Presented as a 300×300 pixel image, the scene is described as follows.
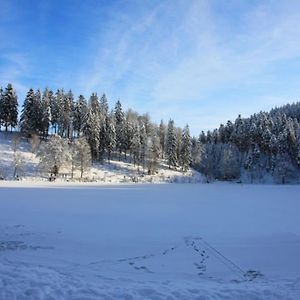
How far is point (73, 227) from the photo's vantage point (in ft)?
58.5

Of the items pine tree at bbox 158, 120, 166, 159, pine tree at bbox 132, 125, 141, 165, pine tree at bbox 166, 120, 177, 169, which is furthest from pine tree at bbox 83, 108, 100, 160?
pine tree at bbox 158, 120, 166, 159

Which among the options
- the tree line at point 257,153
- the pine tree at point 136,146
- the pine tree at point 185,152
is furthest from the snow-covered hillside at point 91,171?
the tree line at point 257,153

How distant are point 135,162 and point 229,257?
83.6 m

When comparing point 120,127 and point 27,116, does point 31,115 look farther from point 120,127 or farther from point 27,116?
point 120,127

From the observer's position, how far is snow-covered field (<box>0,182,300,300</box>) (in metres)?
8.28

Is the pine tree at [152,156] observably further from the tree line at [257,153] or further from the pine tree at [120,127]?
the tree line at [257,153]

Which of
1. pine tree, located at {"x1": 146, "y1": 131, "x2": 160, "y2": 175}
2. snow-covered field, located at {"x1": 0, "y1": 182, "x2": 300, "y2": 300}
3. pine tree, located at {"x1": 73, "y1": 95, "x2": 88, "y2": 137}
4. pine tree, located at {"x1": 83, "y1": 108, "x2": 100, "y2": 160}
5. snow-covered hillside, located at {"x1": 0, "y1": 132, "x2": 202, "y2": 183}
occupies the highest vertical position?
pine tree, located at {"x1": 73, "y1": 95, "x2": 88, "y2": 137}

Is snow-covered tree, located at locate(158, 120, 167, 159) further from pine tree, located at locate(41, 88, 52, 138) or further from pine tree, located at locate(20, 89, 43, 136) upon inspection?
pine tree, located at locate(20, 89, 43, 136)

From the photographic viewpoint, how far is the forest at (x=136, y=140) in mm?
85375

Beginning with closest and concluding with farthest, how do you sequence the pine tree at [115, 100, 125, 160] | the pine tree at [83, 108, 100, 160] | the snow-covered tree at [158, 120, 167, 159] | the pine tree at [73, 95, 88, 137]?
the pine tree at [83, 108, 100, 160], the pine tree at [73, 95, 88, 137], the pine tree at [115, 100, 125, 160], the snow-covered tree at [158, 120, 167, 159]

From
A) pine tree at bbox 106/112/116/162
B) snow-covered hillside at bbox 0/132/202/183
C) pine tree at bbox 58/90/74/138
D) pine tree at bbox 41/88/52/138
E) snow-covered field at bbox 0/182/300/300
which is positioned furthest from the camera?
pine tree at bbox 58/90/74/138

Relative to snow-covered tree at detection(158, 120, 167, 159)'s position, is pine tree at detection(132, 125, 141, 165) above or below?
below

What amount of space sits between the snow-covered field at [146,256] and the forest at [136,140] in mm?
55411

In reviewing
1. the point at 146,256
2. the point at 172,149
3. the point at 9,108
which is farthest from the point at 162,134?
the point at 146,256
